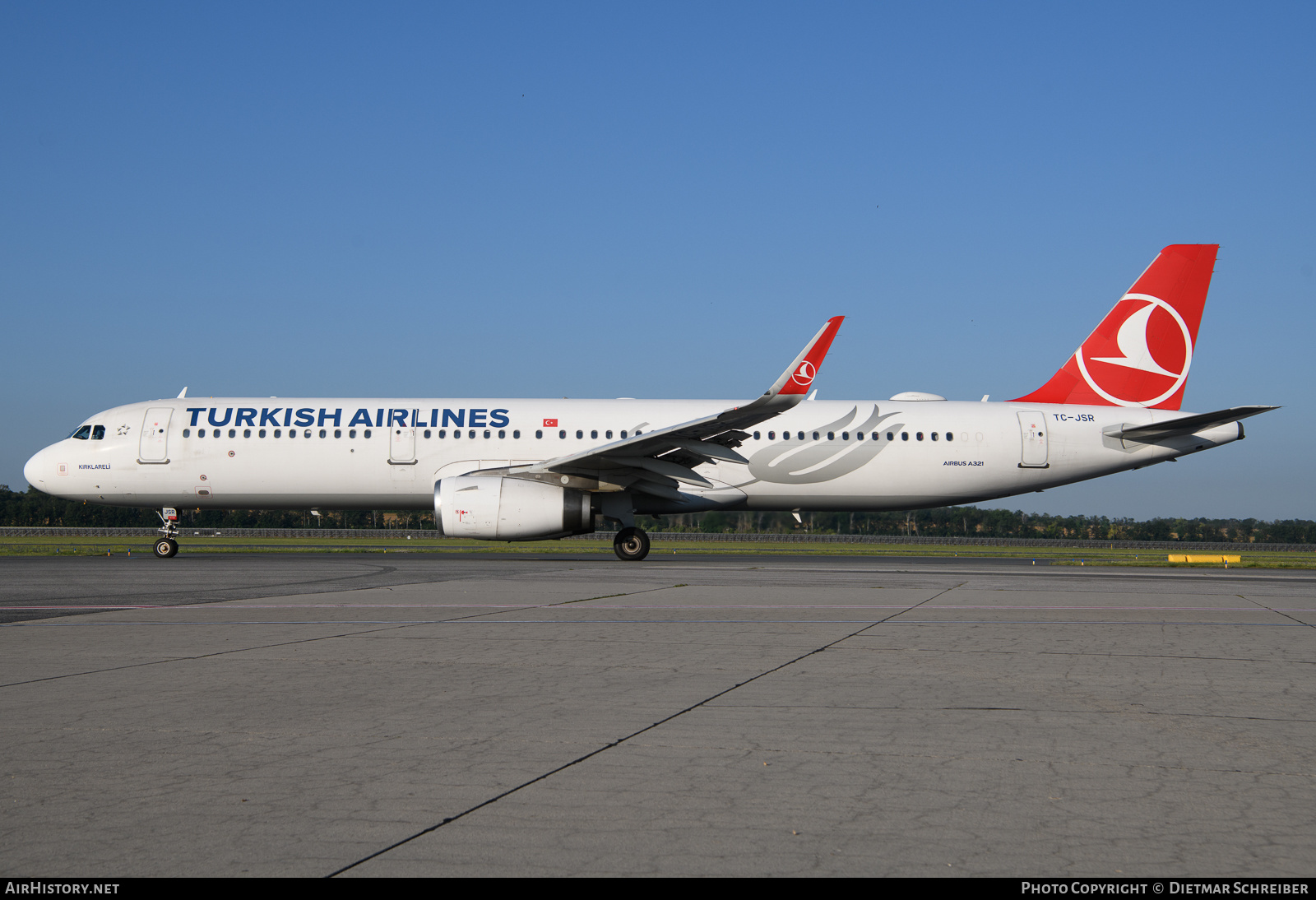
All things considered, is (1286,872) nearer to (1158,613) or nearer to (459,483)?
(1158,613)

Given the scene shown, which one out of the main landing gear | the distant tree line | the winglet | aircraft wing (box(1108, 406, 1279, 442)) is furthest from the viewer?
the distant tree line

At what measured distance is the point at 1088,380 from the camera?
24.7 metres

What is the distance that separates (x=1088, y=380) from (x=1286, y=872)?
23.7 metres

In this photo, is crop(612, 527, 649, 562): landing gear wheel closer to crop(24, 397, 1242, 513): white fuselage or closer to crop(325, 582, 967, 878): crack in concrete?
crop(24, 397, 1242, 513): white fuselage

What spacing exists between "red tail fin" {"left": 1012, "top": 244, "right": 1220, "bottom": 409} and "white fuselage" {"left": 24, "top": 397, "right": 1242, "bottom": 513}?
2.62ft

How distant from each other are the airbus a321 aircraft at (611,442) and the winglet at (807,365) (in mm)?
2992

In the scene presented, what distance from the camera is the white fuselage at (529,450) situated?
2261cm

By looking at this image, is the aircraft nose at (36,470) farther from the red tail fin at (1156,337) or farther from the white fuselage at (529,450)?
the red tail fin at (1156,337)

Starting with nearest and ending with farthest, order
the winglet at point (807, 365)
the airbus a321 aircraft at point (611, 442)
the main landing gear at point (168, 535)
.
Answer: the winglet at point (807, 365) → the airbus a321 aircraft at point (611, 442) → the main landing gear at point (168, 535)

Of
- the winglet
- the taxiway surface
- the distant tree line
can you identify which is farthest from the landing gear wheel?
the distant tree line

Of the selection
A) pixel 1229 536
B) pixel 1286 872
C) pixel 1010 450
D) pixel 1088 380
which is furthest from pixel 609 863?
pixel 1229 536

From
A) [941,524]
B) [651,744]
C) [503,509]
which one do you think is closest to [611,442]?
[503,509]

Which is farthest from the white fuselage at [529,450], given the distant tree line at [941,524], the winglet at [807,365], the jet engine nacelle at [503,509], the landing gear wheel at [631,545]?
the distant tree line at [941,524]

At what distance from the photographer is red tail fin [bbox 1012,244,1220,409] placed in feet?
80.5
